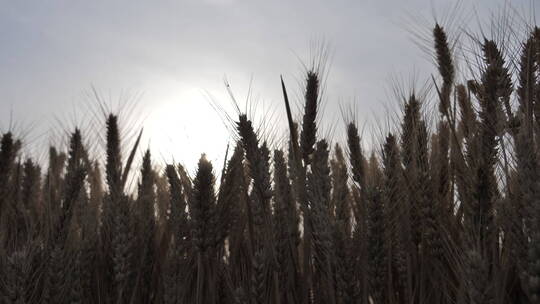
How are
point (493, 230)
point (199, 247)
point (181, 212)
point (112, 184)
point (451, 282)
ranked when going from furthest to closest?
point (112, 184) < point (181, 212) < point (199, 247) < point (451, 282) < point (493, 230)

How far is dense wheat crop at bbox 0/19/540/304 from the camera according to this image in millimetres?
1968

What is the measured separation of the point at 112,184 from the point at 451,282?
189 cm

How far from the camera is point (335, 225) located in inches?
77.7

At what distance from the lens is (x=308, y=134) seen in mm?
2604

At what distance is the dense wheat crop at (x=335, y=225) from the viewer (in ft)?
6.46

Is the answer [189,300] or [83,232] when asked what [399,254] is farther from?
[83,232]

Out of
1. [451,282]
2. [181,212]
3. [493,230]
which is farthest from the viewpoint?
[181,212]

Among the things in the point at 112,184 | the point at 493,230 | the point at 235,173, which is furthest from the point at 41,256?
the point at 493,230

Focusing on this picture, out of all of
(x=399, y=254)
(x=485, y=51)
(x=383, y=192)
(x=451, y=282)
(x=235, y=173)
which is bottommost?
(x=451, y=282)

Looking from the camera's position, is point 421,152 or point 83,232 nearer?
point 421,152

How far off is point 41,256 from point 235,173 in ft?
3.38

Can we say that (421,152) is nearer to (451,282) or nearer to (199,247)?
(451,282)

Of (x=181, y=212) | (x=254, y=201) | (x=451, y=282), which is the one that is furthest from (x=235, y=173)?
(x=451, y=282)

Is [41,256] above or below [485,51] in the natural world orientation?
below
